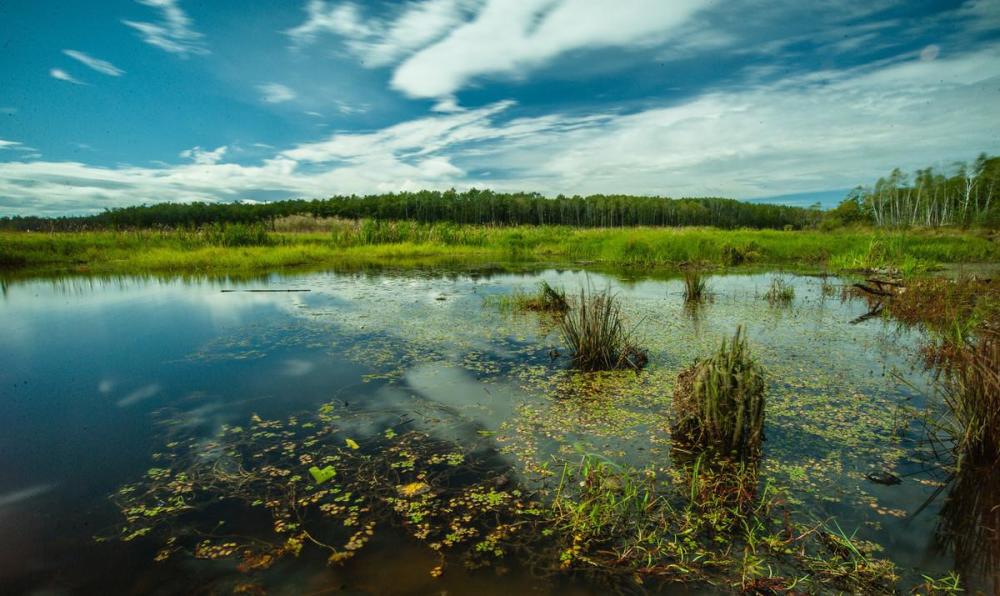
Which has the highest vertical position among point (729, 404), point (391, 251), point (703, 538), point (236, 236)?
point (236, 236)

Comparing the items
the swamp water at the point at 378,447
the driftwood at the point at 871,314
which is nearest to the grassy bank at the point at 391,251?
the driftwood at the point at 871,314

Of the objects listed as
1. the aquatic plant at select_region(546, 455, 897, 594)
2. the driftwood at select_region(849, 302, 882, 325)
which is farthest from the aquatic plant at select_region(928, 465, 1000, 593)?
the driftwood at select_region(849, 302, 882, 325)

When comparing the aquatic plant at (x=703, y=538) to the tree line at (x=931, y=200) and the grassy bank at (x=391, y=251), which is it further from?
the tree line at (x=931, y=200)

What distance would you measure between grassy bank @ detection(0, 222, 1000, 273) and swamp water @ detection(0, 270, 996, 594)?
442 inches

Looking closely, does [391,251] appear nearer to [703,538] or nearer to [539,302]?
[539,302]

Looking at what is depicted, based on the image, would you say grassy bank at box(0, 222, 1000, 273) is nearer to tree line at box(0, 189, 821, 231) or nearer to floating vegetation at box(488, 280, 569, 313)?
floating vegetation at box(488, 280, 569, 313)

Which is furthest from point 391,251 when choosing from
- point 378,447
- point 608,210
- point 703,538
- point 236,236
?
point 608,210

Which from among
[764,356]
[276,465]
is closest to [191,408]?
[276,465]

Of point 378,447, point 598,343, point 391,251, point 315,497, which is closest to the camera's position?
point 315,497

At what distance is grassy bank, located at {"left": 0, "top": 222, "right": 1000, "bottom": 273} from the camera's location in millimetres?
18469

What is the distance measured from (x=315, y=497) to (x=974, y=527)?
447 centimetres

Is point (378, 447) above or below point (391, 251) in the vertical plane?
below

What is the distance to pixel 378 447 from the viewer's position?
4.18m

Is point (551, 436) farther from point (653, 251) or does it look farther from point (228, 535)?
point (653, 251)
